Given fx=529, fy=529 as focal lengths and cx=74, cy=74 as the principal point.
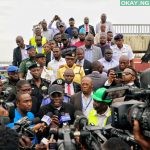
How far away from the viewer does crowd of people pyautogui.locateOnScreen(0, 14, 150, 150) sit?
215 inches

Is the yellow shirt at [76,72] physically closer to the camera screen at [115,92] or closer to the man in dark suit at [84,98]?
the man in dark suit at [84,98]

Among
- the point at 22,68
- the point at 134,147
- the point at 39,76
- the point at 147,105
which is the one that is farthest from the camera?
the point at 22,68

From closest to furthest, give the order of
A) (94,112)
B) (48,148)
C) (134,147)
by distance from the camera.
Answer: (134,147)
(48,148)
(94,112)

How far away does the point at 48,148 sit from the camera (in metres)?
4.25

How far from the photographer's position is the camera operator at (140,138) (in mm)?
2926

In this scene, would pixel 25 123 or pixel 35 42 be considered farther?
pixel 35 42

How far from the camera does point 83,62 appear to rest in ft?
27.9

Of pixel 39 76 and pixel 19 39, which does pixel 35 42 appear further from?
pixel 39 76

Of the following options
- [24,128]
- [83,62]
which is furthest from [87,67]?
[24,128]

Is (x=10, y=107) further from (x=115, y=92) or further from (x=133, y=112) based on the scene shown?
(x=133, y=112)

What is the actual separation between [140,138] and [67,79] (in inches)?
173

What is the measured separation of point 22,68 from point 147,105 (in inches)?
229

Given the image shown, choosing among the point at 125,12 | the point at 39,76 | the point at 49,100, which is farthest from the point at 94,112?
the point at 125,12

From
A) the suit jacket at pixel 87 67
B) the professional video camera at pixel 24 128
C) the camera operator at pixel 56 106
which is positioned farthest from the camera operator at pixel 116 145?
the suit jacket at pixel 87 67
